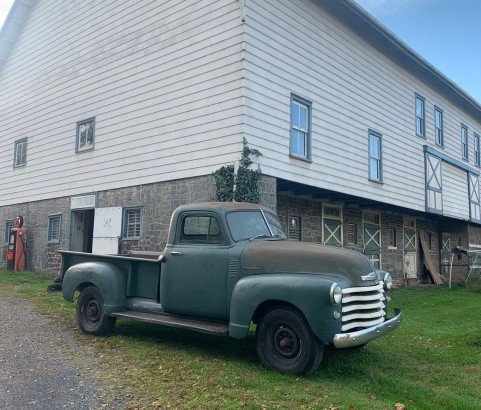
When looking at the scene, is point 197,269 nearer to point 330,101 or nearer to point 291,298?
point 291,298

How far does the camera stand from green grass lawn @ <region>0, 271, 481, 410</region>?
5082 millimetres

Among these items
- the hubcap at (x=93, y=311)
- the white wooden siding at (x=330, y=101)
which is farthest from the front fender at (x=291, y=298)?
the white wooden siding at (x=330, y=101)

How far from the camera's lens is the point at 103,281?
25.0ft

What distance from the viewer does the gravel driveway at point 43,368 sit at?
4.94 metres

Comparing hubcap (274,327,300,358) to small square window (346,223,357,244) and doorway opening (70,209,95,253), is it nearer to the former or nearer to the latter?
small square window (346,223,357,244)

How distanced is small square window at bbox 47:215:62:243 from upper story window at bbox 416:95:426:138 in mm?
14053

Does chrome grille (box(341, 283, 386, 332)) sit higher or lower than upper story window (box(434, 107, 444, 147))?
lower

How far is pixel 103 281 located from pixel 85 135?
9.89m

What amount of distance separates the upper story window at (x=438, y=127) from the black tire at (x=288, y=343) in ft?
56.9

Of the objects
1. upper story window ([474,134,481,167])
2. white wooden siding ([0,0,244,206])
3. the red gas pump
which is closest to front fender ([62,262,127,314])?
white wooden siding ([0,0,244,206])

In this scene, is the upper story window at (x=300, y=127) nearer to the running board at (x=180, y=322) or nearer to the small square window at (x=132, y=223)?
the small square window at (x=132, y=223)

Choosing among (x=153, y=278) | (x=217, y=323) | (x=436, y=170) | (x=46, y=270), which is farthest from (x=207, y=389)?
(x=436, y=170)

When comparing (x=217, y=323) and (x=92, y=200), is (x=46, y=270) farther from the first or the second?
(x=217, y=323)

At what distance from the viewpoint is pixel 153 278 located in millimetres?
7438
